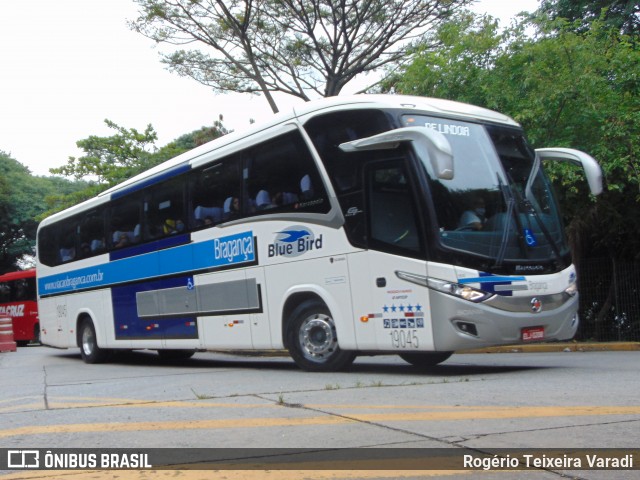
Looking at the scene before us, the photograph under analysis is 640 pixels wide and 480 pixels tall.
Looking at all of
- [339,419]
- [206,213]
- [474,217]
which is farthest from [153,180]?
[339,419]

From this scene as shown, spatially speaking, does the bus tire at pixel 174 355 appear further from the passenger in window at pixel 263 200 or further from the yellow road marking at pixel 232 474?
the yellow road marking at pixel 232 474

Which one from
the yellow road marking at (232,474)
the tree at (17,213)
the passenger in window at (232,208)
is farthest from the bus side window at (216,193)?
the tree at (17,213)

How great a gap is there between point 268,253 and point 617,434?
674cm

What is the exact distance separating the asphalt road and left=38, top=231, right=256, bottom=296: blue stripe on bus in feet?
6.84

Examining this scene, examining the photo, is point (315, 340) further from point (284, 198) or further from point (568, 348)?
point (568, 348)

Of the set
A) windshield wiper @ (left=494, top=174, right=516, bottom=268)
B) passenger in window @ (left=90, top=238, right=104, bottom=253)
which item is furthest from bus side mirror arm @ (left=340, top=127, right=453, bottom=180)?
passenger in window @ (left=90, top=238, right=104, bottom=253)

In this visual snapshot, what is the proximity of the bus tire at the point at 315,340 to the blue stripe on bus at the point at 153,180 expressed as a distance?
12.6 feet

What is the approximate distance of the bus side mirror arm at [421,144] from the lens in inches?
329

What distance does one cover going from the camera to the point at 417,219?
9484 mm

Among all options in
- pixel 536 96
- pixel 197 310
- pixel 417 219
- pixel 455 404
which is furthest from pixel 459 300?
pixel 536 96

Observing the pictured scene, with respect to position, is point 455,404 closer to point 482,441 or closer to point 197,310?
point 482,441

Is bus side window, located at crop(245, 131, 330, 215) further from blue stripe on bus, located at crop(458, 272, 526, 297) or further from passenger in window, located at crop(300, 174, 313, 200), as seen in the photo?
blue stripe on bus, located at crop(458, 272, 526, 297)

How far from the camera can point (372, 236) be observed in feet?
32.9

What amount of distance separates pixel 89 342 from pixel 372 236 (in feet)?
32.0
